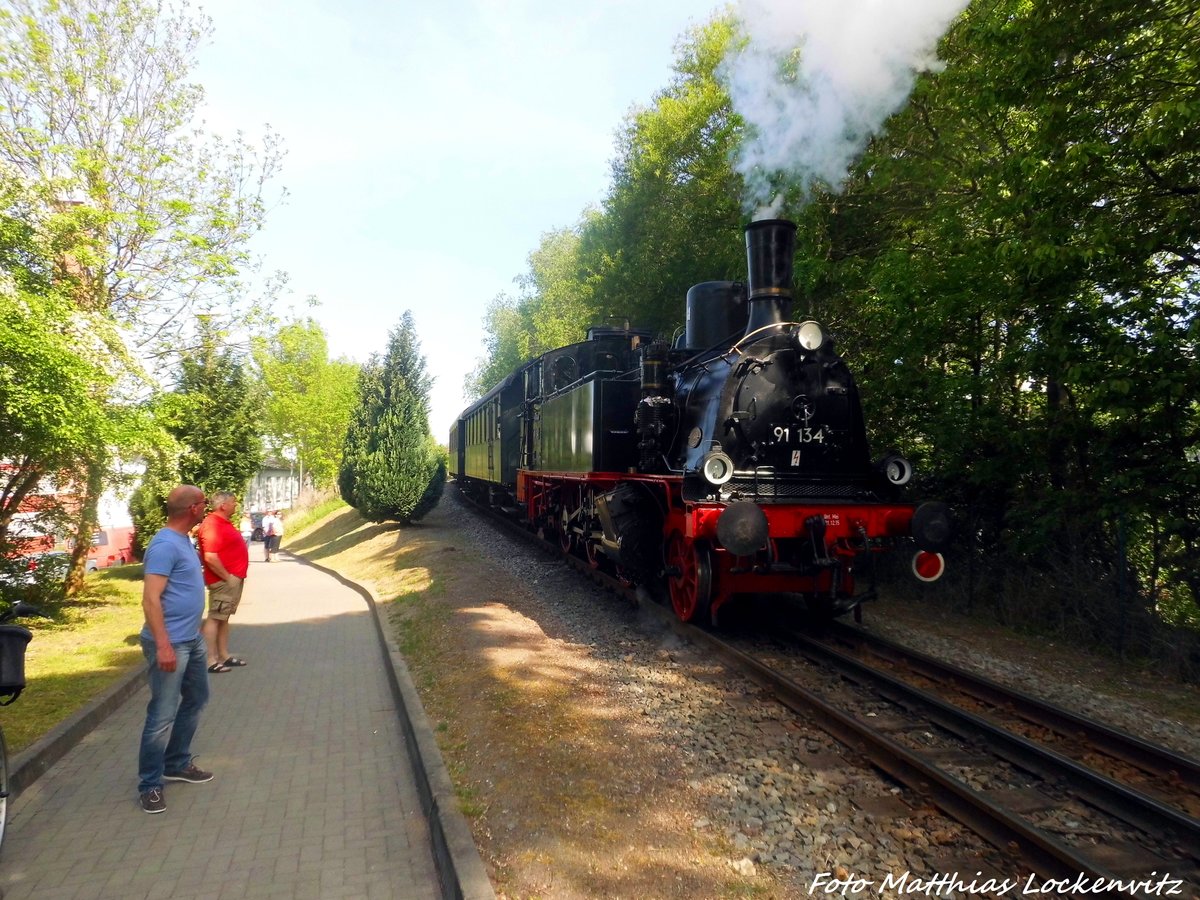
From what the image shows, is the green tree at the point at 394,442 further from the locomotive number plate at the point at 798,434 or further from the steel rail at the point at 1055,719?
the steel rail at the point at 1055,719

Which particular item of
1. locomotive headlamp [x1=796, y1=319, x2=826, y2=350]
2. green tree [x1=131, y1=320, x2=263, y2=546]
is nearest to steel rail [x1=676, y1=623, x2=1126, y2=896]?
locomotive headlamp [x1=796, y1=319, x2=826, y2=350]

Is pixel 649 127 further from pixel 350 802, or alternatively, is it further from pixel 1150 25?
pixel 350 802

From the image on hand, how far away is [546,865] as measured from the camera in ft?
10.5

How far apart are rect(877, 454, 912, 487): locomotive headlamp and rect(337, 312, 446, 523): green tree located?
13.4 meters

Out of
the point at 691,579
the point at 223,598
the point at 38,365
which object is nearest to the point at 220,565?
the point at 223,598

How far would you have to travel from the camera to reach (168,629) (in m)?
3.94

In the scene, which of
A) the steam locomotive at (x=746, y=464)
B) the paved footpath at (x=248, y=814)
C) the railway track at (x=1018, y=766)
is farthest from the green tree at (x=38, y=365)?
the railway track at (x=1018, y=766)

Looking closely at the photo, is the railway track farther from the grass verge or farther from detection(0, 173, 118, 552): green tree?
detection(0, 173, 118, 552): green tree

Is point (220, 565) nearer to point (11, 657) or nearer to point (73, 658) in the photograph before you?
point (73, 658)

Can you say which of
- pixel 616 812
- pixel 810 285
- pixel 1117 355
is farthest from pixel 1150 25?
pixel 616 812

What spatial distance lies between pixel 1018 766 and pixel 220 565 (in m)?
6.10

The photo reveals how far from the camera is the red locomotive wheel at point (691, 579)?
269 inches

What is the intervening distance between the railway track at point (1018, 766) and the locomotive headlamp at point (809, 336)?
8.95ft

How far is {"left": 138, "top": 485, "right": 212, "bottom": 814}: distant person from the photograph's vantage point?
3838 mm
